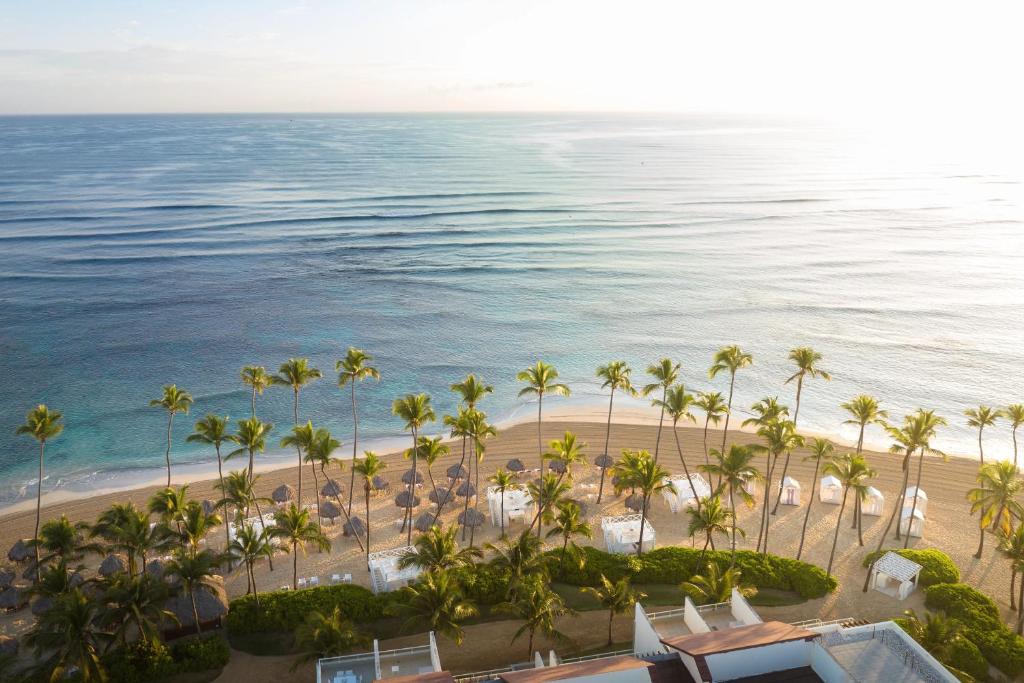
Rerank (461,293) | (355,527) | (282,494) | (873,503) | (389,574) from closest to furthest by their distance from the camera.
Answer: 1. (389,574)
2. (355,527)
3. (873,503)
4. (282,494)
5. (461,293)

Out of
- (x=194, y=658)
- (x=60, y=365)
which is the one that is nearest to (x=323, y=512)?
(x=194, y=658)

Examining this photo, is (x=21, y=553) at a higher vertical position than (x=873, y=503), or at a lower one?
lower

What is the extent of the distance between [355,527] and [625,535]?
15226mm

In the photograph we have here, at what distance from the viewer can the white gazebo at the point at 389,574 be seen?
32688 mm

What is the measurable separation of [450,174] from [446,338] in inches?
4195

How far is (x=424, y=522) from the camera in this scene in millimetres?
38719

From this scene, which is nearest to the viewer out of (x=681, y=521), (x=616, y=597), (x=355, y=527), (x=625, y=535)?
(x=616, y=597)

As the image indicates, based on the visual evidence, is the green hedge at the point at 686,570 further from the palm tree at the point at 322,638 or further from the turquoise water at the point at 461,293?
the turquoise water at the point at 461,293

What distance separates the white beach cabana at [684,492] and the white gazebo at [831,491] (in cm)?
733

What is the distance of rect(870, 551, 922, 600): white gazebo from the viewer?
32969mm

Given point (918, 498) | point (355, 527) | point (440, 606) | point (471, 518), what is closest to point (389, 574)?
point (355, 527)

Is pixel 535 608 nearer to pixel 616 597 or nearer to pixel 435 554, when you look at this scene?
pixel 616 597

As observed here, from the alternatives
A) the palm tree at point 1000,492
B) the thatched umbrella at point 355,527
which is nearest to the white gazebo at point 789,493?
the palm tree at point 1000,492

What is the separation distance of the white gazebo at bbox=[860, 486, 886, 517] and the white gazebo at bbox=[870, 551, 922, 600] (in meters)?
6.67
